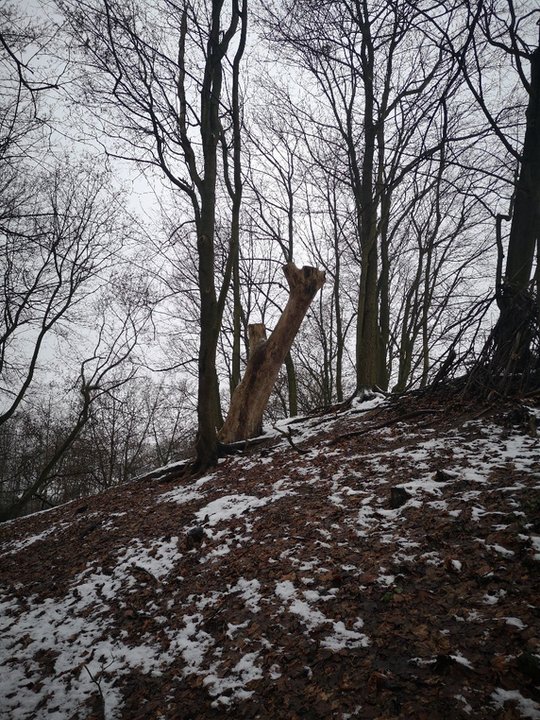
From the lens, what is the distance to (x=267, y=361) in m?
6.84

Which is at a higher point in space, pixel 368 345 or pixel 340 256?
pixel 340 256

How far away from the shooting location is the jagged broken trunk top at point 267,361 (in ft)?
22.0

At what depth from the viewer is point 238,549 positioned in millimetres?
3068

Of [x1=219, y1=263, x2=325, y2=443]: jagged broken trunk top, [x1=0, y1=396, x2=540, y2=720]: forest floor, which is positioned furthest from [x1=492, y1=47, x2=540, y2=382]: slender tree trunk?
[x1=219, y1=263, x2=325, y2=443]: jagged broken trunk top

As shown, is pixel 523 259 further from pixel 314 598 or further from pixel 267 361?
pixel 314 598

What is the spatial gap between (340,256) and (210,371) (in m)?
9.35

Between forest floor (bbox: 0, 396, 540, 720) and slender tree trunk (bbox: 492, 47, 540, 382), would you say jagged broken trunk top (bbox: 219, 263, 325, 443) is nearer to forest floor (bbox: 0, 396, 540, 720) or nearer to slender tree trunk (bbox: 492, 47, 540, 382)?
forest floor (bbox: 0, 396, 540, 720)

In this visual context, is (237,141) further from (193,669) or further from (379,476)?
(193,669)

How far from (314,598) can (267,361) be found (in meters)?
4.86

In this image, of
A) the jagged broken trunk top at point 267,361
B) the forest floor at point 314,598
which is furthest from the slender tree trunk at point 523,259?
the jagged broken trunk top at point 267,361

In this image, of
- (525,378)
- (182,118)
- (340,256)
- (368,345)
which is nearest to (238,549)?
(525,378)

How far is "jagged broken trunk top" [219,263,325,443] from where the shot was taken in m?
6.71

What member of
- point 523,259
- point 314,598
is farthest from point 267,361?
point 314,598

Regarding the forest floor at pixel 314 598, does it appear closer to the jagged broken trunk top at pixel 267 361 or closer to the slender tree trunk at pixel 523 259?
the slender tree trunk at pixel 523 259
